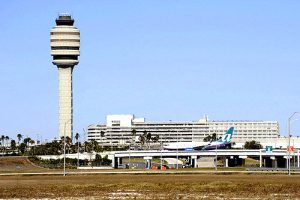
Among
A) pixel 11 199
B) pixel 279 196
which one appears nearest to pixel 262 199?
pixel 279 196

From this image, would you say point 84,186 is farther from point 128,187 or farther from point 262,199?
point 262,199

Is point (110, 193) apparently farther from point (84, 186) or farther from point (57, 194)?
point (84, 186)

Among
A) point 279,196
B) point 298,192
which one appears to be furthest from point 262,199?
Answer: point 298,192

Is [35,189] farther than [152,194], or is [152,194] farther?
[35,189]

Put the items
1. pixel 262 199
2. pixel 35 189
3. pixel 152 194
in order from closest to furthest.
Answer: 1. pixel 262 199
2. pixel 152 194
3. pixel 35 189

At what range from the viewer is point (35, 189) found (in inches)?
2908

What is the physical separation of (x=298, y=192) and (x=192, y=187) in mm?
12110

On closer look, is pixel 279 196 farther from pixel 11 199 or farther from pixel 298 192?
pixel 11 199

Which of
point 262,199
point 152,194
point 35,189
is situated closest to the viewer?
point 262,199

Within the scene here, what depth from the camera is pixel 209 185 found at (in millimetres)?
77312

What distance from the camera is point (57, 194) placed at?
6612 centimetres

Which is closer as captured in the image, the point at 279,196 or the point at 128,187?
the point at 279,196

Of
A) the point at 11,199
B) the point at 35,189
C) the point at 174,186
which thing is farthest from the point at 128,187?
the point at 11,199

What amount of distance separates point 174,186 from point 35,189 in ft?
45.3
